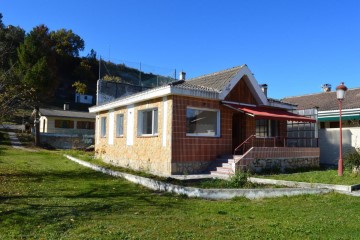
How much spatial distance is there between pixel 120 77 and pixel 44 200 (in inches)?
1247

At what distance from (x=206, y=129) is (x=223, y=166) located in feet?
8.49

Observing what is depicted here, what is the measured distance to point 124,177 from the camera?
55.7 ft

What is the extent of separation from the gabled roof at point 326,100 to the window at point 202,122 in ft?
35.7

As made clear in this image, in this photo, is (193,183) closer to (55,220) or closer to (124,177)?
(124,177)

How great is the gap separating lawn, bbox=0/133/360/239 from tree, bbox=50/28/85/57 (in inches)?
3699

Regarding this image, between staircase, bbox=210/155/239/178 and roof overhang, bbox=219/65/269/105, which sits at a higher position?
roof overhang, bbox=219/65/269/105

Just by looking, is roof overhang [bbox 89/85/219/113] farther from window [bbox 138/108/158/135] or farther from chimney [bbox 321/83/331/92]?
chimney [bbox 321/83/331/92]

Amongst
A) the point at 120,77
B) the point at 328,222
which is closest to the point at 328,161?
the point at 328,222

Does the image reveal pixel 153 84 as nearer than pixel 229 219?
No

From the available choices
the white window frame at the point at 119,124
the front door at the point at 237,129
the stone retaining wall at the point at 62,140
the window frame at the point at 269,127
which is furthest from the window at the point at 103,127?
the stone retaining wall at the point at 62,140

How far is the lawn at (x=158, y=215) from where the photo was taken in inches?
297

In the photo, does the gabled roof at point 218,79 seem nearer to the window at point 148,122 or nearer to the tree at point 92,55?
the window at point 148,122

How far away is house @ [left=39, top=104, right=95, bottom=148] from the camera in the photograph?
52781 mm

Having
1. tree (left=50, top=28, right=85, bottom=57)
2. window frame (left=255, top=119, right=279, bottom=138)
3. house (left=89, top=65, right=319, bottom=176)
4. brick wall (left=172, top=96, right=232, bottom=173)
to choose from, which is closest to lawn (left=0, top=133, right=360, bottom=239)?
brick wall (left=172, top=96, right=232, bottom=173)
